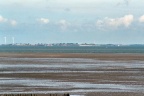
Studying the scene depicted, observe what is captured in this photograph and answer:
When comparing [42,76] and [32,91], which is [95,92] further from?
[42,76]

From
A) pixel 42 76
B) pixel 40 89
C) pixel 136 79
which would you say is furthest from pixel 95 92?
pixel 42 76

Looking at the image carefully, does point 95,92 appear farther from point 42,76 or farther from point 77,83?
point 42,76

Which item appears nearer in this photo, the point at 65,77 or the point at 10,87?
the point at 10,87

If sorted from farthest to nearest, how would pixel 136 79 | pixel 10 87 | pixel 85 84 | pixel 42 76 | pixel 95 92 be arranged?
pixel 42 76
pixel 136 79
pixel 85 84
pixel 10 87
pixel 95 92

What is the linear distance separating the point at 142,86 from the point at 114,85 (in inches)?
109

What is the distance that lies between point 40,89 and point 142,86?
1022 centimetres

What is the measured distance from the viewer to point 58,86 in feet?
143

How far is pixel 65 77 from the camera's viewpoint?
53.3m

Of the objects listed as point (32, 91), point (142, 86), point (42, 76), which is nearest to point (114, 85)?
point (142, 86)

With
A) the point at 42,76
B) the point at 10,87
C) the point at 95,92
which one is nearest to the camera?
the point at 95,92

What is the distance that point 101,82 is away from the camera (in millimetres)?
47688

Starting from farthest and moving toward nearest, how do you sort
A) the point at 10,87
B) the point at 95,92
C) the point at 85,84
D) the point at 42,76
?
1. the point at 42,76
2. the point at 85,84
3. the point at 10,87
4. the point at 95,92

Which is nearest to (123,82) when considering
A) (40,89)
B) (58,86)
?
(58,86)

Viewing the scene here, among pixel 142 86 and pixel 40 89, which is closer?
pixel 40 89
